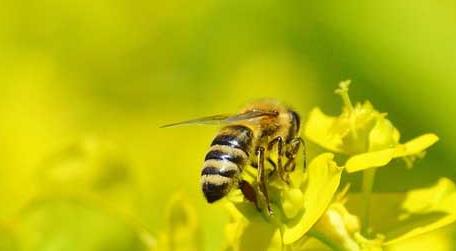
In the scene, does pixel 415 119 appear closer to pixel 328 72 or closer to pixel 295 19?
pixel 328 72

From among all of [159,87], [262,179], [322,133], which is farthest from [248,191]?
[159,87]

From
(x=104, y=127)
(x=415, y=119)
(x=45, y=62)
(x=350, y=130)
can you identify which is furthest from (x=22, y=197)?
(x=350, y=130)

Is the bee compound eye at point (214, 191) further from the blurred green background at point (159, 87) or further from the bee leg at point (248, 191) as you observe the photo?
the blurred green background at point (159, 87)

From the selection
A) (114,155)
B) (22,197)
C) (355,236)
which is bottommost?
(22,197)

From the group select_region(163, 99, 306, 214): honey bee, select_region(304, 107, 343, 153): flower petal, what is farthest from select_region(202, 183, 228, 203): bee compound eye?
select_region(304, 107, 343, 153): flower petal

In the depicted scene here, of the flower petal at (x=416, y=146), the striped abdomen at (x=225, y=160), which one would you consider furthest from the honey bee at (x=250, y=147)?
the flower petal at (x=416, y=146)

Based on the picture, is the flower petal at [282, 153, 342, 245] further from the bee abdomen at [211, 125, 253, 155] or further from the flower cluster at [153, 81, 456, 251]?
the bee abdomen at [211, 125, 253, 155]
